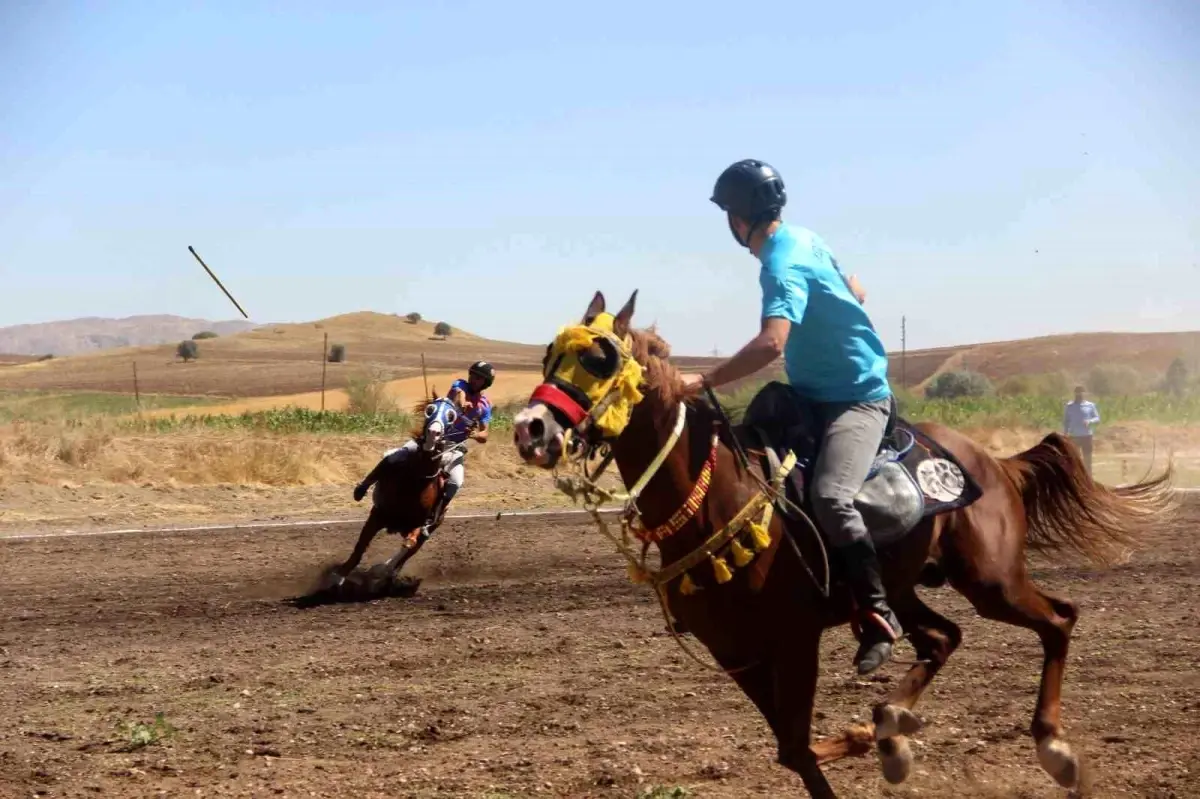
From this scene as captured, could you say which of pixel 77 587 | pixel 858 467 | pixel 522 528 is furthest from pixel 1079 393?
pixel 858 467

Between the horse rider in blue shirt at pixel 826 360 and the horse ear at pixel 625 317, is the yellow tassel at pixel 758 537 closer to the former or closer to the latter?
the horse rider in blue shirt at pixel 826 360

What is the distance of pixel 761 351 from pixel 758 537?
0.76 meters

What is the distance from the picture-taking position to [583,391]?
5027 mm

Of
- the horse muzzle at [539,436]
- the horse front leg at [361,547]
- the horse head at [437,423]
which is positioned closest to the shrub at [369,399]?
the horse head at [437,423]

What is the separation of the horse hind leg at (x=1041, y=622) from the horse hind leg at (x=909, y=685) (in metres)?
0.30

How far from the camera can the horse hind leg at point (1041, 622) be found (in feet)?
20.3

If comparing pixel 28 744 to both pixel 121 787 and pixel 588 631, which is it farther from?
pixel 588 631

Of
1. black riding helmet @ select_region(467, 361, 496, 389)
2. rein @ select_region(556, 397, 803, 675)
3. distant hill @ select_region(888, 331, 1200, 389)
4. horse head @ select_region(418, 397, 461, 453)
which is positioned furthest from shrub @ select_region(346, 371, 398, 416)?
distant hill @ select_region(888, 331, 1200, 389)

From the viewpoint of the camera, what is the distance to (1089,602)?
10.9m

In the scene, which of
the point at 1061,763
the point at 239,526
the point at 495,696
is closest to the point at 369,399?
the point at 239,526

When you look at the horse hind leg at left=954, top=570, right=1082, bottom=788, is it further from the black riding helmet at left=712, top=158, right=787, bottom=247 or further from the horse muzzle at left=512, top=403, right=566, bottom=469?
the horse muzzle at left=512, top=403, right=566, bottom=469

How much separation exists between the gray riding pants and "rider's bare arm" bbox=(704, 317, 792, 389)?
0.61m

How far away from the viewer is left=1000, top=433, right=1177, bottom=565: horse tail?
23.5ft

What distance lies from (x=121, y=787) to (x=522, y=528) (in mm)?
10767
